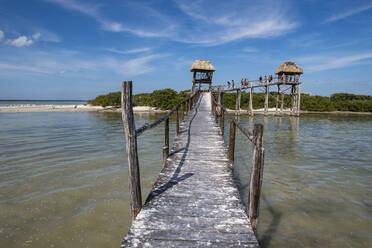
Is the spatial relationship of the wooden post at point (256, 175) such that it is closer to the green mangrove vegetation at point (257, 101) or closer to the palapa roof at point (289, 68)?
the palapa roof at point (289, 68)

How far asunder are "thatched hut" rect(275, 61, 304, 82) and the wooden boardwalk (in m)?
28.0

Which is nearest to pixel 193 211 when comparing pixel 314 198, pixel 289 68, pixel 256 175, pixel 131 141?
pixel 256 175

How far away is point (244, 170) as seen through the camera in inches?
309

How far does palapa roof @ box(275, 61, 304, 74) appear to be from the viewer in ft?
94.1

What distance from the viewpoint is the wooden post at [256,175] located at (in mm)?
2654

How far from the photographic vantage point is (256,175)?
2746mm

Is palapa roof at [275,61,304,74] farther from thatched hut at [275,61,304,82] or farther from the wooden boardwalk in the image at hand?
the wooden boardwalk

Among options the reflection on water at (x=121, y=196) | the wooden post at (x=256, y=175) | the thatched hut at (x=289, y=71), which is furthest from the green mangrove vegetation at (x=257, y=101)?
the wooden post at (x=256, y=175)

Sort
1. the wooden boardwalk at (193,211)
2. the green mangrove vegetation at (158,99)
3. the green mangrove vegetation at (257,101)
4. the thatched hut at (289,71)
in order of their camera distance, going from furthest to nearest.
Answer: the green mangrove vegetation at (158,99) → the green mangrove vegetation at (257,101) → the thatched hut at (289,71) → the wooden boardwalk at (193,211)

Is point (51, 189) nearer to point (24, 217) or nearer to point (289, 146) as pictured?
point (24, 217)

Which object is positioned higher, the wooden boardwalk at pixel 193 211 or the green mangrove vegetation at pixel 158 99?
the green mangrove vegetation at pixel 158 99

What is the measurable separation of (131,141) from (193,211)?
1390mm

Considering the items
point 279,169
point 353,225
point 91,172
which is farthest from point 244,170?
point 91,172

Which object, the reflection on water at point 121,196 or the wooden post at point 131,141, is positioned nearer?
the wooden post at point 131,141
